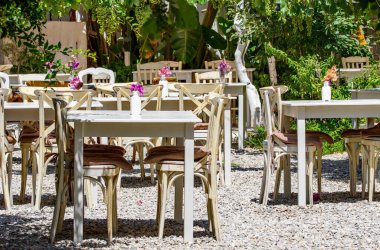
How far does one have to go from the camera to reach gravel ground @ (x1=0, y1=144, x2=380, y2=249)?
6.93 metres

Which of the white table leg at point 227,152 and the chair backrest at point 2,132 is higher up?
the chair backrest at point 2,132

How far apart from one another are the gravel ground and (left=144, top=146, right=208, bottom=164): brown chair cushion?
533 millimetres

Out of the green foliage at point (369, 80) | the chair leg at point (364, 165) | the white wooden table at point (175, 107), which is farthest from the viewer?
the green foliage at point (369, 80)

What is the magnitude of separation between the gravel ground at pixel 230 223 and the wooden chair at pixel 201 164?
7.8 inches

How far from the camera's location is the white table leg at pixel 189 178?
264 inches

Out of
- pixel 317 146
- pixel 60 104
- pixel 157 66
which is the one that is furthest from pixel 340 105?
pixel 157 66

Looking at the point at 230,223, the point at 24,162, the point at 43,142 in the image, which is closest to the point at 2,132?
the point at 43,142

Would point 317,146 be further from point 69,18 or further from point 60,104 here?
point 69,18

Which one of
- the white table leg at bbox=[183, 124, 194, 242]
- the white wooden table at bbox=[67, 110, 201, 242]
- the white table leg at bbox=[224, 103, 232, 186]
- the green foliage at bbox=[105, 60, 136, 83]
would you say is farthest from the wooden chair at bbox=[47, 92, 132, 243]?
the green foliage at bbox=[105, 60, 136, 83]

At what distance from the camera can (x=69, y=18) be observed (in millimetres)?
21234

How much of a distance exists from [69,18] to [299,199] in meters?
13.2

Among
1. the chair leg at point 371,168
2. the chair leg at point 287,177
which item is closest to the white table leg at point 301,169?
the chair leg at point 287,177

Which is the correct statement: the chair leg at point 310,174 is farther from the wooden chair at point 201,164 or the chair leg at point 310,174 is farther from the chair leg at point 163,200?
the chair leg at point 163,200

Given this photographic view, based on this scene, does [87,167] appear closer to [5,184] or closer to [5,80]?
[5,184]
